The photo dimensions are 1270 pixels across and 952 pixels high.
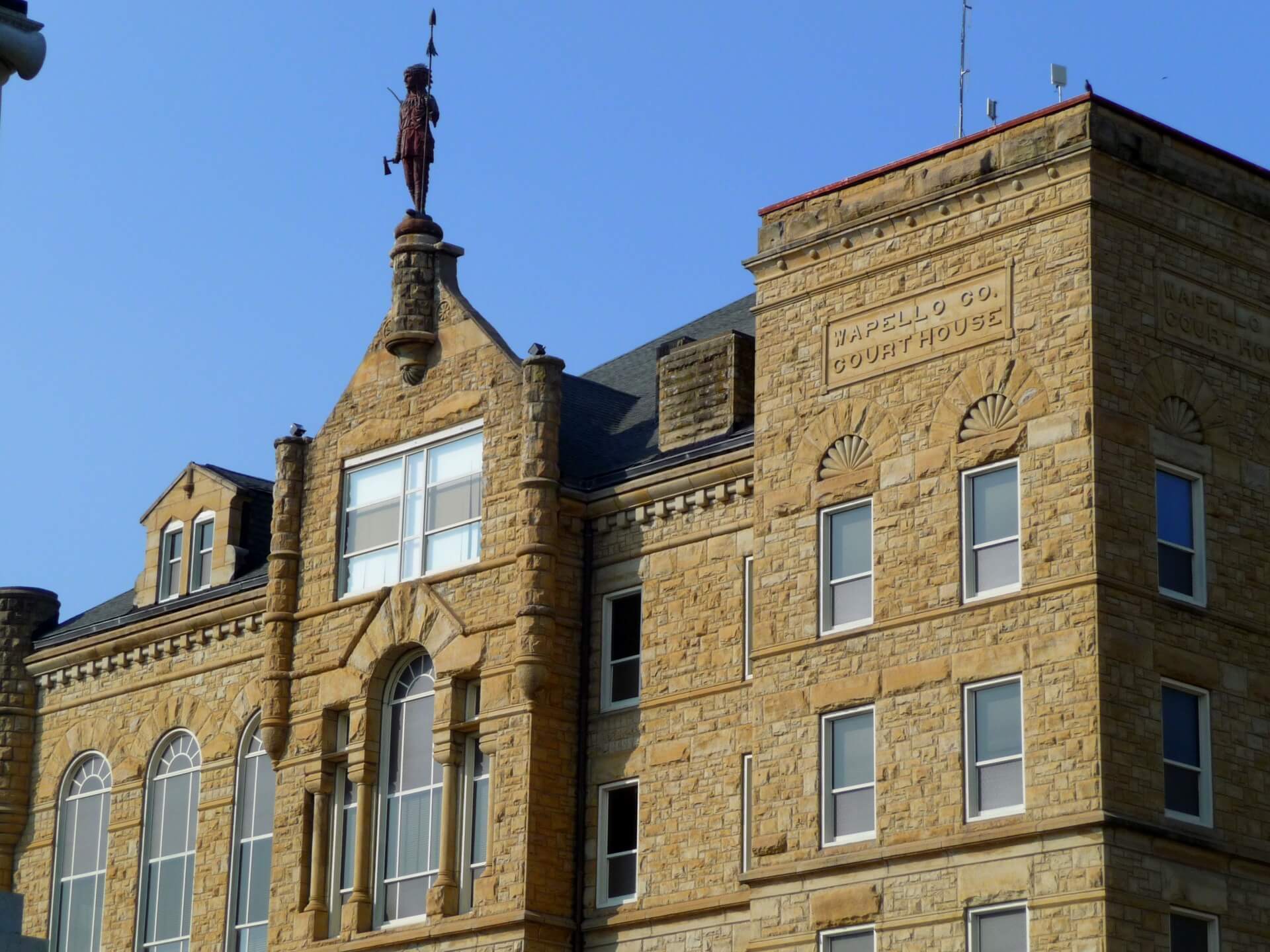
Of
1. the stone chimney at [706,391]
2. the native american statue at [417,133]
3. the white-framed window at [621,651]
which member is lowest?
the white-framed window at [621,651]

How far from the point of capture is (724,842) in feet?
107

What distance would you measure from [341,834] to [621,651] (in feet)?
17.8

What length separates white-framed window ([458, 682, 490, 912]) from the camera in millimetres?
34844

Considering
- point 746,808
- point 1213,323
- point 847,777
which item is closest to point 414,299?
point 746,808

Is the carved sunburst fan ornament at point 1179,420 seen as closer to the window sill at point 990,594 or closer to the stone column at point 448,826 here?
the window sill at point 990,594

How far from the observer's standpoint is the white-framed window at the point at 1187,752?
1119 inches

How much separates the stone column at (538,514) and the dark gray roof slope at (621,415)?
92 centimetres

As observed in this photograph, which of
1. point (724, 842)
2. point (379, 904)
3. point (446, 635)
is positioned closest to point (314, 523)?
point (446, 635)

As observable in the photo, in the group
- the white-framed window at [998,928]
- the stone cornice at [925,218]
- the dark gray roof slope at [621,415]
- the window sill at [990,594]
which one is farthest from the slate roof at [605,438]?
the white-framed window at [998,928]

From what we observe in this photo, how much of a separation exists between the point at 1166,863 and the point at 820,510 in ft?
22.0

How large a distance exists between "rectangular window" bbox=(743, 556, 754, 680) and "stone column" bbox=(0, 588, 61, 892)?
1675cm

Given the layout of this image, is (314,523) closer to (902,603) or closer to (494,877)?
(494,877)

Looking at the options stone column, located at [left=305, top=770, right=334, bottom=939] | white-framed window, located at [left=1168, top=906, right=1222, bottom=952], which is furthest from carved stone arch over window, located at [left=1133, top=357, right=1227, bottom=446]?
stone column, located at [left=305, top=770, right=334, bottom=939]

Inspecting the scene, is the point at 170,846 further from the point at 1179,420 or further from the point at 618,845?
the point at 1179,420
